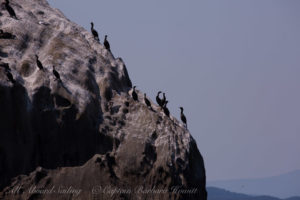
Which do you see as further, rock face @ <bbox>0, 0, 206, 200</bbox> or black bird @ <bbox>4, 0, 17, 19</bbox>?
black bird @ <bbox>4, 0, 17, 19</bbox>

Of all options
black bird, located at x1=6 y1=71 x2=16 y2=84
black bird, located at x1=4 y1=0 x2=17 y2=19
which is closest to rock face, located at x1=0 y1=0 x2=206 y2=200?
black bird, located at x1=6 y1=71 x2=16 y2=84

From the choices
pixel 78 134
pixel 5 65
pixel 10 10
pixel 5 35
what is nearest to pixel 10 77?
pixel 5 65

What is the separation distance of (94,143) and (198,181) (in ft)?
20.3

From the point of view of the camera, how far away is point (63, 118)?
3180 centimetres

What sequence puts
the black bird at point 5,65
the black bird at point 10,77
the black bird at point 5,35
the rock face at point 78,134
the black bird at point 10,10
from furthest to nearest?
1. the black bird at point 10,10
2. the black bird at point 5,35
3. the black bird at point 5,65
4. the black bird at point 10,77
5. the rock face at point 78,134

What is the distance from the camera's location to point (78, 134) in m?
32.2

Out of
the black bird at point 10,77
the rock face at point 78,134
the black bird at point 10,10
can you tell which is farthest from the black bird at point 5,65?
the black bird at point 10,10

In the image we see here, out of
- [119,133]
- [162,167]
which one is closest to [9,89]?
[119,133]

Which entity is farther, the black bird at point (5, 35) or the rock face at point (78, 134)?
the black bird at point (5, 35)

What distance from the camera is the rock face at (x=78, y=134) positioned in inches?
1169

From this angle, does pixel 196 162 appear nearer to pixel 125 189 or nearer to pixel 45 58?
pixel 125 189

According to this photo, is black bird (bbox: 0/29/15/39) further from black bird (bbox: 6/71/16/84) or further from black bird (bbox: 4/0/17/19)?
black bird (bbox: 6/71/16/84)

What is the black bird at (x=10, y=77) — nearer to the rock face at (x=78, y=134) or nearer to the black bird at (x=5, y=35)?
the rock face at (x=78, y=134)

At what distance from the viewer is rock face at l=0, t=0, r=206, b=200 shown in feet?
97.4
